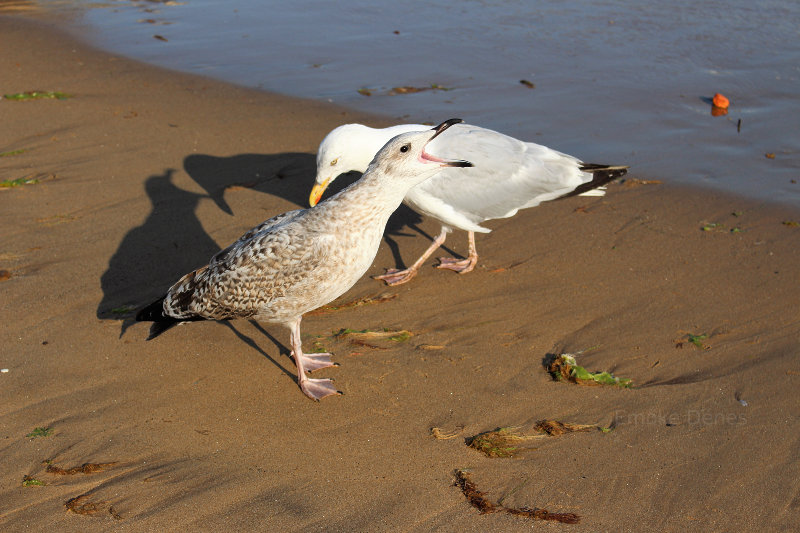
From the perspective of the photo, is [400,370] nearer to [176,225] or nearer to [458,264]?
[458,264]

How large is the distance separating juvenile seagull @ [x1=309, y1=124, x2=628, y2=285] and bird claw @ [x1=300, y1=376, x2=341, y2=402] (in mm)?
1539

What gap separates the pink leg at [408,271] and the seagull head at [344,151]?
821 mm

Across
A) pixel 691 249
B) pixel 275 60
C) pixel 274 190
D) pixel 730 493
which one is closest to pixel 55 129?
pixel 274 190

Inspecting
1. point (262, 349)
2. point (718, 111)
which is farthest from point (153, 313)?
point (718, 111)

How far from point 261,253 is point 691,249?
3610 mm

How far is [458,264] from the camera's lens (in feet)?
20.4

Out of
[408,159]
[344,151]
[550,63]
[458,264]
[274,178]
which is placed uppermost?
[408,159]

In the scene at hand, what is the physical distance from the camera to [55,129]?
28.0 feet

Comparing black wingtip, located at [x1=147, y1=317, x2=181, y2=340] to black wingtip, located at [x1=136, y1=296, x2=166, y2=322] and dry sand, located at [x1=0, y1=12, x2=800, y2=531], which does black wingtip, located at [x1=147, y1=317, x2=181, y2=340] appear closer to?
black wingtip, located at [x1=136, y1=296, x2=166, y2=322]

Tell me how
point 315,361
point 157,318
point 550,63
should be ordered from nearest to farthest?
point 157,318 < point 315,361 < point 550,63

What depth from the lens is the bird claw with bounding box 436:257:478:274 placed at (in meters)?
6.14

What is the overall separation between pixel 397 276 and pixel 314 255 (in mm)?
1875

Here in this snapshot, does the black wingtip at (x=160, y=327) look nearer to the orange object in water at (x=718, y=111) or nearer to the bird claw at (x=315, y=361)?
the bird claw at (x=315, y=361)

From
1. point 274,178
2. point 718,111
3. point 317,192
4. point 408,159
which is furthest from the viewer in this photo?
point 718,111
